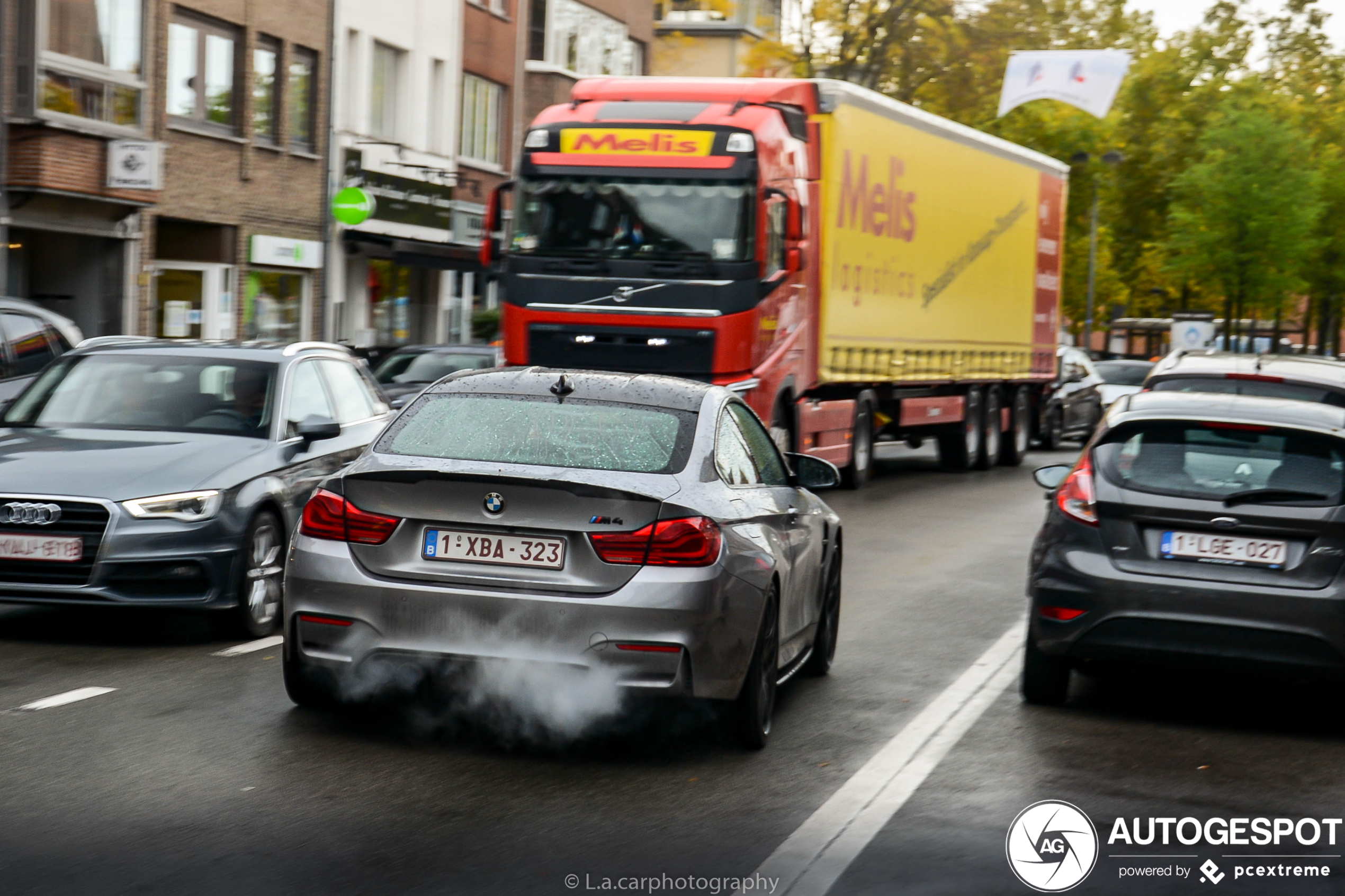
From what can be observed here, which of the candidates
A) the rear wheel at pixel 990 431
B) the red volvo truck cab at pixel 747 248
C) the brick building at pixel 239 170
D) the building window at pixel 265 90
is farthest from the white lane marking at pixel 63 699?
the building window at pixel 265 90

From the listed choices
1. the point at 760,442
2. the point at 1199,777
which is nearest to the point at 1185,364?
the point at 760,442

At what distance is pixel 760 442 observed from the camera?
27.3 ft

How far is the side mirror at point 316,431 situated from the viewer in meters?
10.2

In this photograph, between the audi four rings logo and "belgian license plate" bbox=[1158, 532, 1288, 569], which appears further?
the audi four rings logo

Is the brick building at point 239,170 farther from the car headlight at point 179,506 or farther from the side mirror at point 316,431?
the car headlight at point 179,506

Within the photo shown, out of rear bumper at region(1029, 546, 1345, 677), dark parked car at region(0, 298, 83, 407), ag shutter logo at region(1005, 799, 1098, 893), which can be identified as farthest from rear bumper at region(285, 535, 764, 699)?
dark parked car at region(0, 298, 83, 407)

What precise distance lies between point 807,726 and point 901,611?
156 inches

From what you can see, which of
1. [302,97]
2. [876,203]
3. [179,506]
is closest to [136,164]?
[302,97]

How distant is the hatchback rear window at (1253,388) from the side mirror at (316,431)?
434 centimetres

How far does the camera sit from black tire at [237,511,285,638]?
30.9 ft

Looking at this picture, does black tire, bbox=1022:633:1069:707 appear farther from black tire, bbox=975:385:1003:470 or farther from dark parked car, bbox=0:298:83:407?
black tire, bbox=975:385:1003:470

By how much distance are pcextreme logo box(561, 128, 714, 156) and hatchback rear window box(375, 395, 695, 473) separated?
33.2ft

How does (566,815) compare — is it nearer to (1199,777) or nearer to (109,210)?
(1199,777)

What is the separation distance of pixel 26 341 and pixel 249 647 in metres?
4.92
